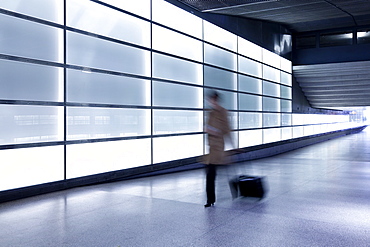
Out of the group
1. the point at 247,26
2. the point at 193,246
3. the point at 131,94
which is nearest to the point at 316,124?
the point at 247,26

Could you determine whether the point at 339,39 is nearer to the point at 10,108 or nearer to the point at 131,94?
the point at 131,94

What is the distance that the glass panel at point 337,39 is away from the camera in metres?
20.5

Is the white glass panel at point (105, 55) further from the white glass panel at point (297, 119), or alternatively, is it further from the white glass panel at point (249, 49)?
the white glass panel at point (297, 119)

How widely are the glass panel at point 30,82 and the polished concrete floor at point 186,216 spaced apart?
1.94m

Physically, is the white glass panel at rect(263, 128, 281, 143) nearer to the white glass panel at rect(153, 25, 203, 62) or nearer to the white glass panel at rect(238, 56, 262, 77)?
the white glass panel at rect(238, 56, 262, 77)

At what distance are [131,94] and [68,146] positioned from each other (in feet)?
7.52

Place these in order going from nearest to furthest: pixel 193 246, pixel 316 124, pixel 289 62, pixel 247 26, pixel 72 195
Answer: pixel 193 246
pixel 72 195
pixel 247 26
pixel 289 62
pixel 316 124

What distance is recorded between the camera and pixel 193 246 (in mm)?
4113

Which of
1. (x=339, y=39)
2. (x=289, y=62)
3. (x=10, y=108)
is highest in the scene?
(x=339, y=39)

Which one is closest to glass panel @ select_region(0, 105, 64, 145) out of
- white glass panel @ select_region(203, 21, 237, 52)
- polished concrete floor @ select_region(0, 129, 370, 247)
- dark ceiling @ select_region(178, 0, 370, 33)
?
polished concrete floor @ select_region(0, 129, 370, 247)

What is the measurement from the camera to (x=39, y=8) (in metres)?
6.97

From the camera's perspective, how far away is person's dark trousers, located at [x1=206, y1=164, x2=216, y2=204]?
19.2ft

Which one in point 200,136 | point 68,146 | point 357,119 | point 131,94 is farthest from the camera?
point 357,119

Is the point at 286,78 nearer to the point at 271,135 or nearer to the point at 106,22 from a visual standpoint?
the point at 271,135
